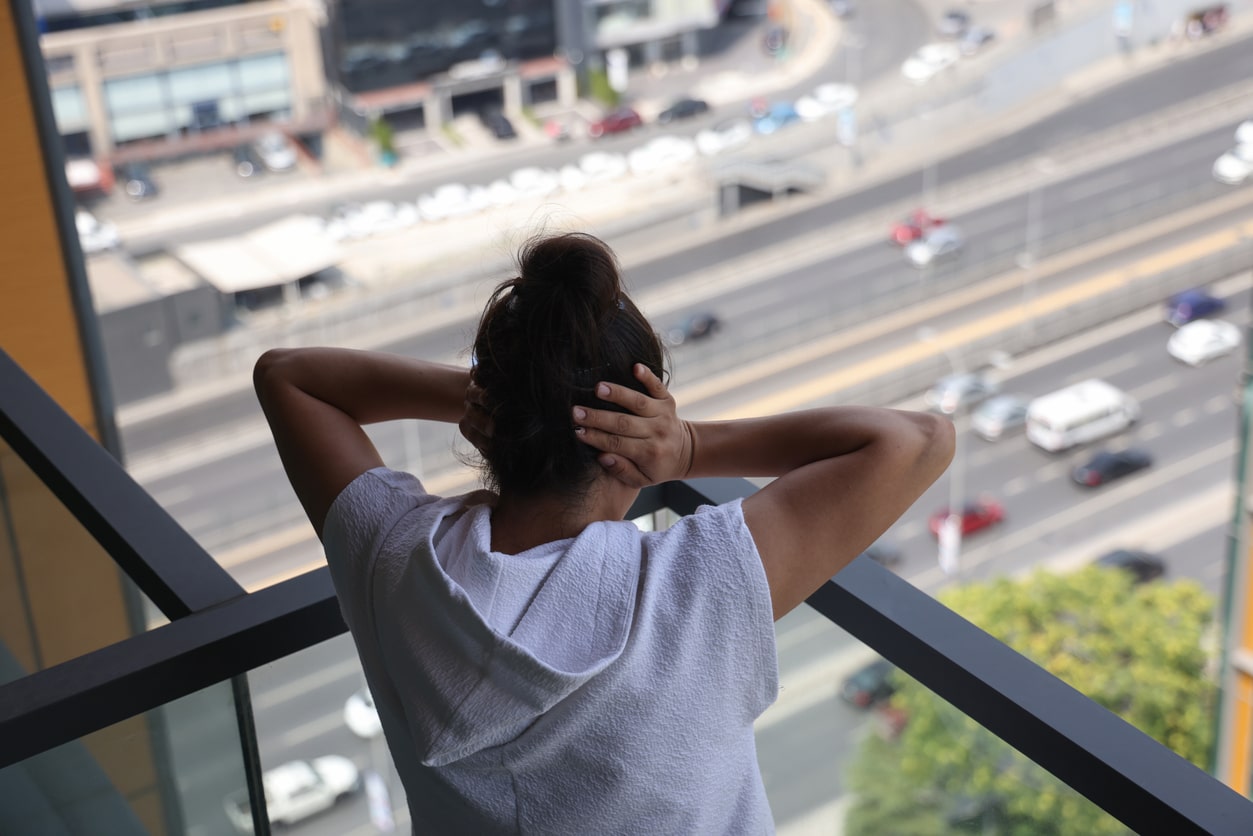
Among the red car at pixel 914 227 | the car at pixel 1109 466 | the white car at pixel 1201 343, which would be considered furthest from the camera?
the red car at pixel 914 227

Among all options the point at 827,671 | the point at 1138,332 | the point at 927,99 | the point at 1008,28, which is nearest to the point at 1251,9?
the point at 1008,28

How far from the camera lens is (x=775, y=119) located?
12.5 metres

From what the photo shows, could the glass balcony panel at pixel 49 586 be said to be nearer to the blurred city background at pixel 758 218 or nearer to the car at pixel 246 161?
the blurred city background at pixel 758 218

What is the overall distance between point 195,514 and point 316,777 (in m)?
8.71

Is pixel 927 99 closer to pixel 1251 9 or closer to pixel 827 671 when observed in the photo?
pixel 1251 9

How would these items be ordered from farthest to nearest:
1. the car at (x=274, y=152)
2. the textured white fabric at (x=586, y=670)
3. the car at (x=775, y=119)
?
the car at (x=775, y=119)
the car at (x=274, y=152)
the textured white fabric at (x=586, y=670)

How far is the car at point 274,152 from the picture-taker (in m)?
12.2

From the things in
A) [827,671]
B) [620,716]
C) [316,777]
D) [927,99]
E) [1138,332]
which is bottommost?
[1138,332]

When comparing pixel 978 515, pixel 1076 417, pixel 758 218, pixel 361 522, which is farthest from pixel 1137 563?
pixel 361 522

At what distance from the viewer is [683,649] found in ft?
1.76

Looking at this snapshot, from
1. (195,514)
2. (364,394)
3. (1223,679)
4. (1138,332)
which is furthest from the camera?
(1138,332)

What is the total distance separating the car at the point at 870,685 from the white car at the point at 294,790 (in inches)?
11.4

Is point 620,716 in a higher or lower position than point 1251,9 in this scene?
higher

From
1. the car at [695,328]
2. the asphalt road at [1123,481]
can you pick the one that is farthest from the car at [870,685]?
the car at [695,328]
